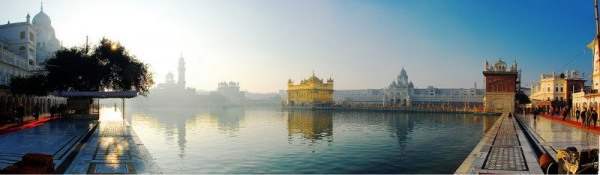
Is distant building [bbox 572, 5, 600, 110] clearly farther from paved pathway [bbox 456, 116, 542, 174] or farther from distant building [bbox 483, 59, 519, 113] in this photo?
distant building [bbox 483, 59, 519, 113]

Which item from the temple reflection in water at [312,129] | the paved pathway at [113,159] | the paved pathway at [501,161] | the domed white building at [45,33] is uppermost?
the domed white building at [45,33]

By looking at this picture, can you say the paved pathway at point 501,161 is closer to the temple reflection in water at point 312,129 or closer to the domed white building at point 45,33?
the temple reflection in water at point 312,129

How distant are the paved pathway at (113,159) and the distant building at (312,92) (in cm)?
11832

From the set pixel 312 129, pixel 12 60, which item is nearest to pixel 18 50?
pixel 12 60

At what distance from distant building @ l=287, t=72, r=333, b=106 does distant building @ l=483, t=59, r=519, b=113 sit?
6533 cm

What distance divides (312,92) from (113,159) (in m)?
128

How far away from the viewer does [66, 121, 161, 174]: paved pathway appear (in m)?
13.9

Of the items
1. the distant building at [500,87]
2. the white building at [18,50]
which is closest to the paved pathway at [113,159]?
the white building at [18,50]

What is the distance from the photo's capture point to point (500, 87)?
3095 inches

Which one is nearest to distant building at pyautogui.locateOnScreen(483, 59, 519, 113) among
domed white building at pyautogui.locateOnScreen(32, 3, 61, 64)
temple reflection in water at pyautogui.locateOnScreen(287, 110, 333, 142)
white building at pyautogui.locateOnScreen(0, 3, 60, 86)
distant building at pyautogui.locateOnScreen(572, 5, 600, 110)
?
distant building at pyautogui.locateOnScreen(572, 5, 600, 110)

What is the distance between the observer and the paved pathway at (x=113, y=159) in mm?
13891

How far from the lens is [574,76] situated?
84750mm

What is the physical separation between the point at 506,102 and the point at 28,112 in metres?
72.5

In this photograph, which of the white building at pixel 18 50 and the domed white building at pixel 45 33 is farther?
the domed white building at pixel 45 33
